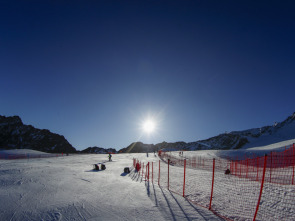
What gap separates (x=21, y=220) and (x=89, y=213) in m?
1.57

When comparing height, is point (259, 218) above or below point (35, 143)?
above

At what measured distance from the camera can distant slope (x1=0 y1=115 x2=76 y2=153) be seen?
380ft

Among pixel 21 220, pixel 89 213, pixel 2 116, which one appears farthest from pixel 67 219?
pixel 2 116

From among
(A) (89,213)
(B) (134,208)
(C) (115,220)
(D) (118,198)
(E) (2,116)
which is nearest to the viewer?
(C) (115,220)

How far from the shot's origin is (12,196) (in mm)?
5188

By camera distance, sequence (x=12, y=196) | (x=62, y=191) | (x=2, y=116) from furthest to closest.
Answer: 1. (x=2, y=116)
2. (x=62, y=191)
3. (x=12, y=196)

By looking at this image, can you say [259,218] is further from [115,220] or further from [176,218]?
[115,220]

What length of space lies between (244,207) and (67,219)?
19.9ft

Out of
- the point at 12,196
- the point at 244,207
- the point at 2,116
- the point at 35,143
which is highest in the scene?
the point at 2,116

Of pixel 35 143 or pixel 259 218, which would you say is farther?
pixel 35 143

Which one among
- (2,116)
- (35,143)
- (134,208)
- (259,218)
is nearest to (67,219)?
(134,208)

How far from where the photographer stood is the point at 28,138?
407 feet

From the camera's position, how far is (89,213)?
425 centimetres

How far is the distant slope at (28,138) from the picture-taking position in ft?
380
